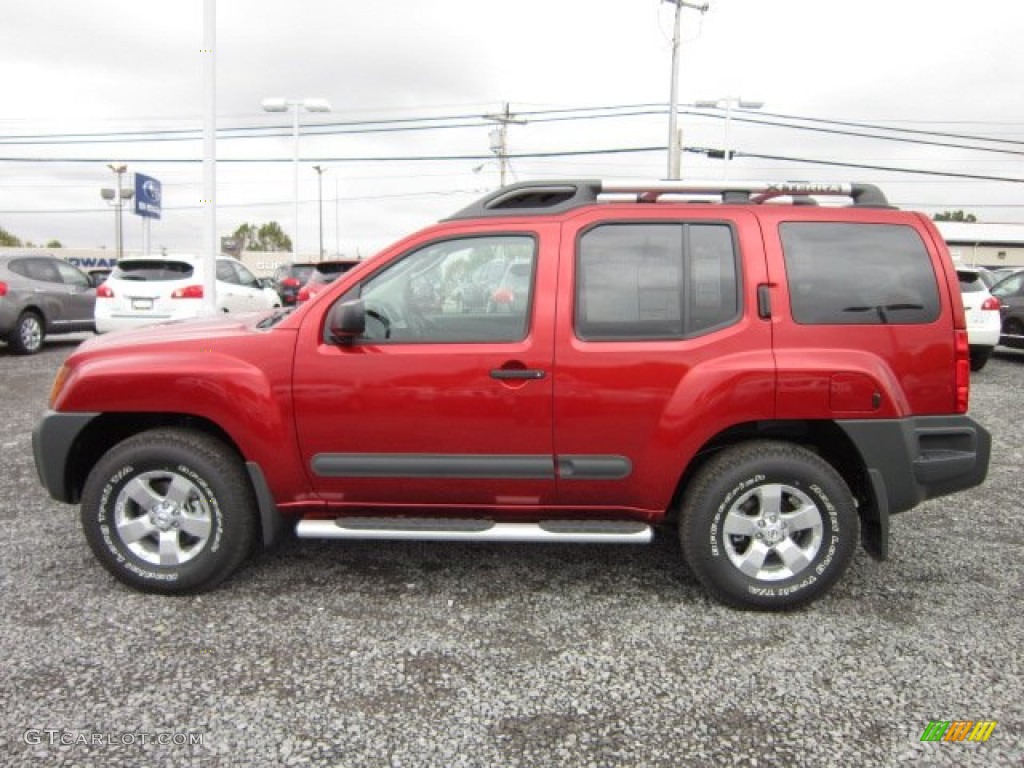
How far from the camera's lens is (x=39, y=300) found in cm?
1140

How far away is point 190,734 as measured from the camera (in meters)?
2.44

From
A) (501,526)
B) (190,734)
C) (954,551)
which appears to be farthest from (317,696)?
(954,551)

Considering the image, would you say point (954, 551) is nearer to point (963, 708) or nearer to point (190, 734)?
point (963, 708)

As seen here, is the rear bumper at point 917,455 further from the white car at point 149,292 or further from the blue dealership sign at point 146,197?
the blue dealership sign at point 146,197

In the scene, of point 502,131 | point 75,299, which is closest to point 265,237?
point 502,131

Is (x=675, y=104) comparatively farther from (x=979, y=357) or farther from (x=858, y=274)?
(x=858, y=274)

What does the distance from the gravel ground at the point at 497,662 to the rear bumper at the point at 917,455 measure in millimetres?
566

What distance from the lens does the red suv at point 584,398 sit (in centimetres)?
319

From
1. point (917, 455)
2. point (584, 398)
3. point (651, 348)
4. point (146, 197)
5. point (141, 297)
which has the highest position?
point (146, 197)

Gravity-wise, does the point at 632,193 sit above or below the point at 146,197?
below

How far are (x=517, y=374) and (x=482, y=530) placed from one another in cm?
73

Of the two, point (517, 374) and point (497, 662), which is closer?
point (497, 662)

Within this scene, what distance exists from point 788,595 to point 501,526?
1.33 metres

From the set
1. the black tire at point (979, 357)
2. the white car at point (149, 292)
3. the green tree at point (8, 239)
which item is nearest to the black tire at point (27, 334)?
the white car at point (149, 292)
